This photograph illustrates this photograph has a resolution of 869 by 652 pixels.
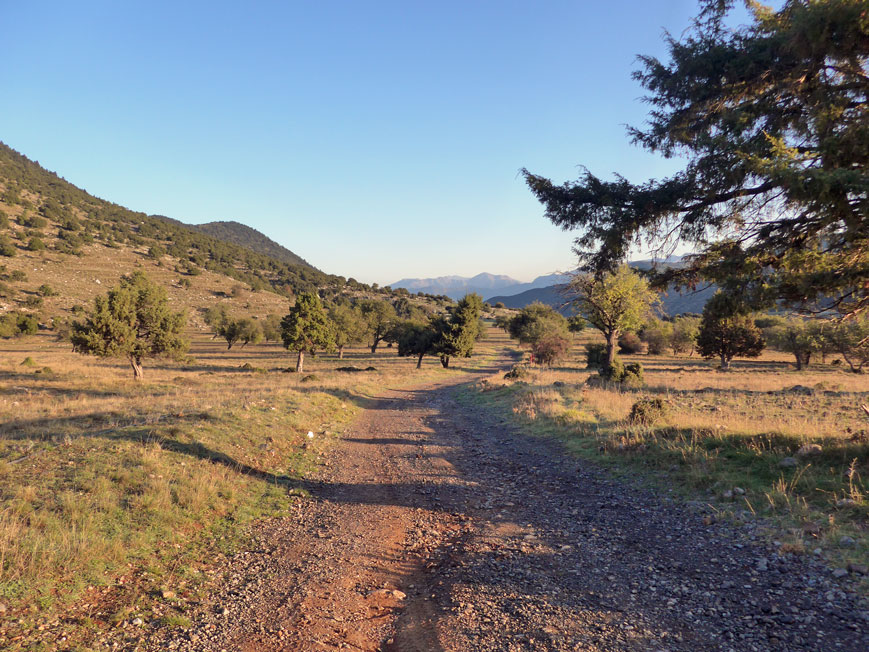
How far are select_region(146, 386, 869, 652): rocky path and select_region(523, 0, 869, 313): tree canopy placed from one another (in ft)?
14.9

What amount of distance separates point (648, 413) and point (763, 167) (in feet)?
25.4

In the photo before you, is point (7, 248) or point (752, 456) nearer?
point (752, 456)

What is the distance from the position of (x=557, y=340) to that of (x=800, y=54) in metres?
49.5

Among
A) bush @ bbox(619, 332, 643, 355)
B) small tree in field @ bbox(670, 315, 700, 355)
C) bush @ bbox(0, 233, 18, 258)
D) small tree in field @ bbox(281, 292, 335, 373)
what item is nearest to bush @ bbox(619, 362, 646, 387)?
small tree in field @ bbox(281, 292, 335, 373)

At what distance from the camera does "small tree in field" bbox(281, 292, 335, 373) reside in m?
44.2

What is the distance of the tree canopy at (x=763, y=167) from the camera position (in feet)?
19.3

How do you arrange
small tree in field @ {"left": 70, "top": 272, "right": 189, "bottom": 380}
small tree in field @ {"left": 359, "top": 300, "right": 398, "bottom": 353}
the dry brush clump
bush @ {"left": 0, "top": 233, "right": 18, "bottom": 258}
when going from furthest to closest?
bush @ {"left": 0, "top": 233, "right": 18, "bottom": 258} → small tree in field @ {"left": 359, "top": 300, "right": 398, "bottom": 353} → small tree in field @ {"left": 70, "top": 272, "right": 189, "bottom": 380} → the dry brush clump

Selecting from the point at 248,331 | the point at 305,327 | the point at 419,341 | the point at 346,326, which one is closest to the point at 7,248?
the point at 248,331

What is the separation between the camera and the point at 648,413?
39.0 ft

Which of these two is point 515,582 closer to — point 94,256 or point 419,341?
point 419,341

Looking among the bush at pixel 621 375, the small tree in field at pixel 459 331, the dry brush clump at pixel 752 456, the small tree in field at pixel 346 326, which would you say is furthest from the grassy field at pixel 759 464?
the small tree in field at pixel 346 326

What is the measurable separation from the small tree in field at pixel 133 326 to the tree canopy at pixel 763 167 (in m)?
34.3

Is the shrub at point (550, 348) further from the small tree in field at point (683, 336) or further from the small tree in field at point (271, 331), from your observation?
the small tree in field at point (271, 331)

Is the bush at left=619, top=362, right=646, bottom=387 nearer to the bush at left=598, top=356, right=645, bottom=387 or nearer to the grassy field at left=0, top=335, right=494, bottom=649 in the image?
the bush at left=598, top=356, right=645, bottom=387
